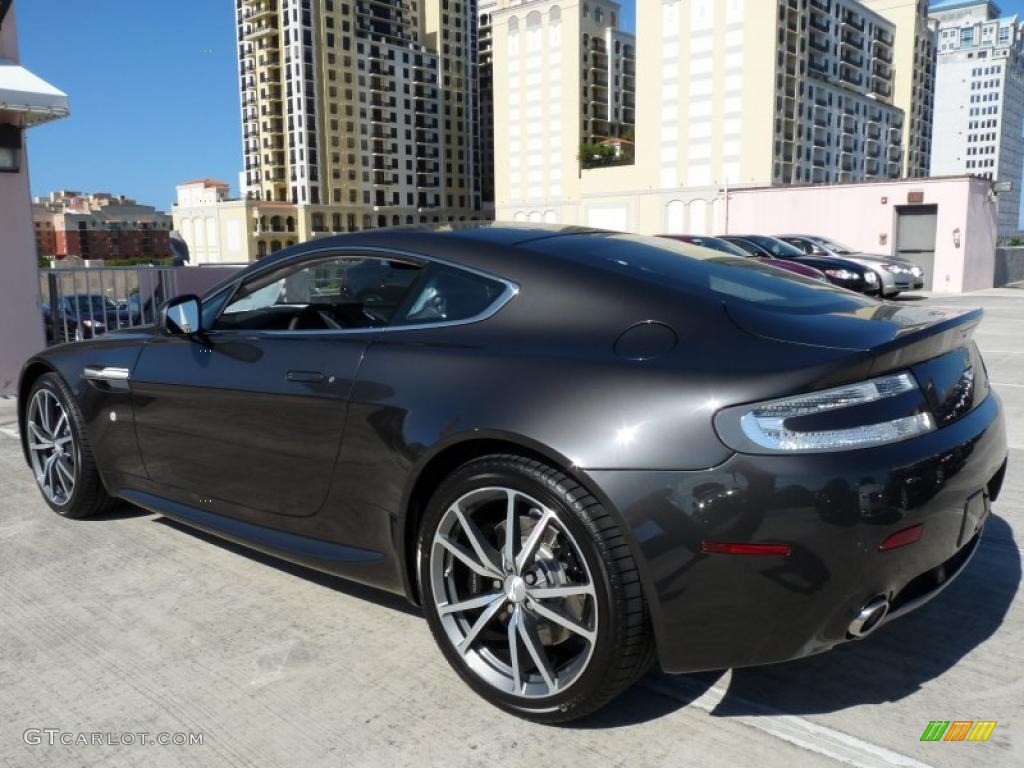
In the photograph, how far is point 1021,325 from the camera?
14352 millimetres

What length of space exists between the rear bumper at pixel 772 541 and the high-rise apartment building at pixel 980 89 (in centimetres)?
18498

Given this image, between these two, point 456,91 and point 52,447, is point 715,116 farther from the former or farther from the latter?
point 52,447

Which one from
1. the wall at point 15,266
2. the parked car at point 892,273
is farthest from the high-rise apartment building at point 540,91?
the wall at point 15,266

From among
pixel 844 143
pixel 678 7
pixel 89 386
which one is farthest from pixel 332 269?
pixel 844 143

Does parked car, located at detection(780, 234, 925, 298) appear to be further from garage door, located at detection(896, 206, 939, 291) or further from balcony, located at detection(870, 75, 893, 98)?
balcony, located at detection(870, 75, 893, 98)

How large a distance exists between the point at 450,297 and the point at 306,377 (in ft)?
1.88

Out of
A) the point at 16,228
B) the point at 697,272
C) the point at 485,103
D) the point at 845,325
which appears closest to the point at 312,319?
the point at 697,272

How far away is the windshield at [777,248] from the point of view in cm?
1971

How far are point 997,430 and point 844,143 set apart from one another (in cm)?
9666

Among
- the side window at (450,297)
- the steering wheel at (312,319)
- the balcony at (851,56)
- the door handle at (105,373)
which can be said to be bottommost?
the door handle at (105,373)

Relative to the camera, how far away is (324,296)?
3.76 metres

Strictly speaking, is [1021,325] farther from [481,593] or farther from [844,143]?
[844,143]

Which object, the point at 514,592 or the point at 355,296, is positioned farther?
the point at 355,296

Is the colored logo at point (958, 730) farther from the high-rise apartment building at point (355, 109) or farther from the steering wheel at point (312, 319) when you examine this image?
the high-rise apartment building at point (355, 109)
